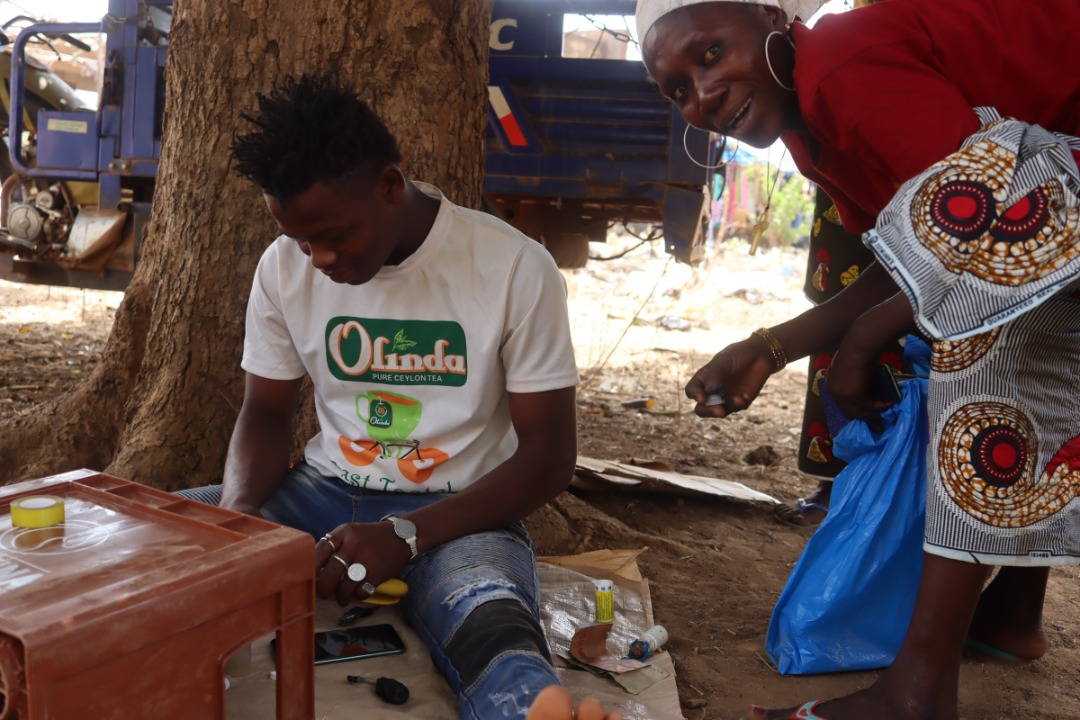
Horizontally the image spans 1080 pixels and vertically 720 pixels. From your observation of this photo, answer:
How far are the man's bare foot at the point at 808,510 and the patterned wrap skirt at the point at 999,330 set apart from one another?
1606 millimetres

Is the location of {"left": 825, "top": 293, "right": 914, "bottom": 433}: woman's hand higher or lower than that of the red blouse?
lower

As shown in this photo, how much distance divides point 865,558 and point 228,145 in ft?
6.99

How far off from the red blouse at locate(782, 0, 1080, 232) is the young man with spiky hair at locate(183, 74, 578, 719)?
29.5 inches

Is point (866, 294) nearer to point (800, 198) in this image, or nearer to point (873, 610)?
point (873, 610)

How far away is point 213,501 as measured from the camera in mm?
2318

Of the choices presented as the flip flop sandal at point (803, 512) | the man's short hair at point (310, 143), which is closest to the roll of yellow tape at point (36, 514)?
the man's short hair at point (310, 143)

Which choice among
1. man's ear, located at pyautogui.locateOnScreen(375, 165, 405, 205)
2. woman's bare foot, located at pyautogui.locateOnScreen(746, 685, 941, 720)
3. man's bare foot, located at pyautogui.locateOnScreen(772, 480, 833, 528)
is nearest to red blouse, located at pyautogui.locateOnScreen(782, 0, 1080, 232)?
man's ear, located at pyautogui.locateOnScreen(375, 165, 405, 205)

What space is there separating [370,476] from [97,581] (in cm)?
92

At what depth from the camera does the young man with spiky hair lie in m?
1.89

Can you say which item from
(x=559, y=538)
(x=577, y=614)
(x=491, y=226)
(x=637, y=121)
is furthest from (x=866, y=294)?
(x=637, y=121)

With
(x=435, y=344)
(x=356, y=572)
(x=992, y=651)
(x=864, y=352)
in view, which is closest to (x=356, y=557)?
(x=356, y=572)

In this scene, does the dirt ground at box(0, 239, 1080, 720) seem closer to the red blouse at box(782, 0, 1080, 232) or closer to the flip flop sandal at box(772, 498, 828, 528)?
the flip flop sandal at box(772, 498, 828, 528)

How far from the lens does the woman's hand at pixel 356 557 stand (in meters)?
1.79

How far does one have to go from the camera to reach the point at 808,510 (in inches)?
135
